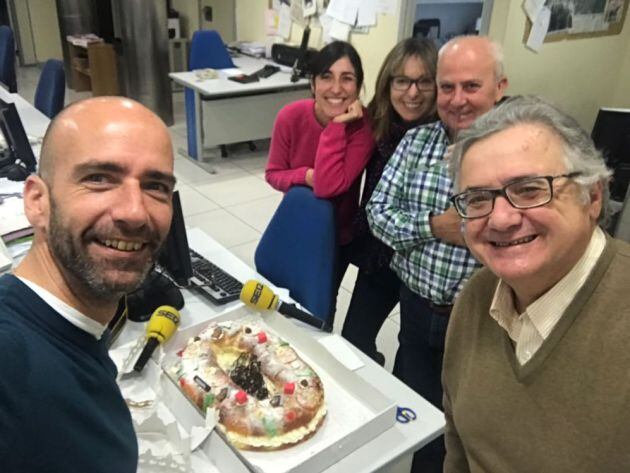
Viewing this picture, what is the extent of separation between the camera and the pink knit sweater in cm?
201

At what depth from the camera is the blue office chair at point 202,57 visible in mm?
5027

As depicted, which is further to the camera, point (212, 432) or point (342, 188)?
point (342, 188)

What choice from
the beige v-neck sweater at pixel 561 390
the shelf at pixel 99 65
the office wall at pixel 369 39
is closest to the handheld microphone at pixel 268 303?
the beige v-neck sweater at pixel 561 390

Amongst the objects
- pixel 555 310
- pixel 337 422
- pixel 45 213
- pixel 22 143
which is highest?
pixel 45 213

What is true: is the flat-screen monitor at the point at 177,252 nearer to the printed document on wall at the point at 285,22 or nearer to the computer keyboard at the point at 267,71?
the computer keyboard at the point at 267,71

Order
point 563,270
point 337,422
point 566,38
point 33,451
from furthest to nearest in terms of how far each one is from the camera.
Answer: point 566,38, point 337,422, point 563,270, point 33,451

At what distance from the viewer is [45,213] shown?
3.29 ft

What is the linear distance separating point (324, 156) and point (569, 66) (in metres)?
3.61

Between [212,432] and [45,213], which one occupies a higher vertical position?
[45,213]

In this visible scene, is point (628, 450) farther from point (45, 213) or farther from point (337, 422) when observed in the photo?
point (45, 213)

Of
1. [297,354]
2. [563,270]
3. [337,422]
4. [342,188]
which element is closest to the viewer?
[563,270]

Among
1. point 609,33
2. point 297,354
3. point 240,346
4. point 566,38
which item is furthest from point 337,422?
point 609,33

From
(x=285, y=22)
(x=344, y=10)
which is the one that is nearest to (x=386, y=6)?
(x=344, y=10)

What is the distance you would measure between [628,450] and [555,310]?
9.9 inches
